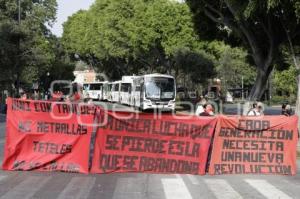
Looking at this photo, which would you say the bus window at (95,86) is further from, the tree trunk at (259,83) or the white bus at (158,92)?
the tree trunk at (259,83)

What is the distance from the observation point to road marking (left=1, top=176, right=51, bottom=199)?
1098cm

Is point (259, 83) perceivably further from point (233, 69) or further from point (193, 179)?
point (233, 69)

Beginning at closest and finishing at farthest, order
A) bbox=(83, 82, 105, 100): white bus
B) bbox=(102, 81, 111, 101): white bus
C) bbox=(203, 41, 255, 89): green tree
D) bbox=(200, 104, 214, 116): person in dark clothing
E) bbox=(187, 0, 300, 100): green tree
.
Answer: bbox=(200, 104, 214, 116): person in dark clothing
bbox=(187, 0, 300, 100): green tree
bbox=(102, 81, 111, 101): white bus
bbox=(83, 82, 105, 100): white bus
bbox=(203, 41, 255, 89): green tree

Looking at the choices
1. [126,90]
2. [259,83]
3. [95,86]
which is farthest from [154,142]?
[95,86]

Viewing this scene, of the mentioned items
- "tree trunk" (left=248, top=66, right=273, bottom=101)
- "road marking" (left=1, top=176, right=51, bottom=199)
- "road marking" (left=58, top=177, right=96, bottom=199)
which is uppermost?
"tree trunk" (left=248, top=66, right=273, bottom=101)

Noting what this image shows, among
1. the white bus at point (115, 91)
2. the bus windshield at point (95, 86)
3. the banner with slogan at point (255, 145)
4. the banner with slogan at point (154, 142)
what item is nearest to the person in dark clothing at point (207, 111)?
the banner with slogan at point (255, 145)

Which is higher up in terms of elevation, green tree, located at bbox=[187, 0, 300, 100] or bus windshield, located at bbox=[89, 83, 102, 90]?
green tree, located at bbox=[187, 0, 300, 100]

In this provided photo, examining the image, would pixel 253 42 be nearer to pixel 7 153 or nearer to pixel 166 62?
pixel 7 153

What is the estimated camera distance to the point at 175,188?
12.0 metres

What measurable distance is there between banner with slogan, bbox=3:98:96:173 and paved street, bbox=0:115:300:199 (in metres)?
0.41

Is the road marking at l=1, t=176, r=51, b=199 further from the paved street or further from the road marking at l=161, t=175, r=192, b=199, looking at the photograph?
the road marking at l=161, t=175, r=192, b=199

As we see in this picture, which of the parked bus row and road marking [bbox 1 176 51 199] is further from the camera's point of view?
the parked bus row

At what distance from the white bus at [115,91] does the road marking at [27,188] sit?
193 feet

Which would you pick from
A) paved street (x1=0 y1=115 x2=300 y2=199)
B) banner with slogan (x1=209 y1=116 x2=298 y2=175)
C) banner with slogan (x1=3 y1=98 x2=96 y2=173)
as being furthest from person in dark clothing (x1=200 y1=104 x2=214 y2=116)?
banner with slogan (x1=3 y1=98 x2=96 y2=173)
